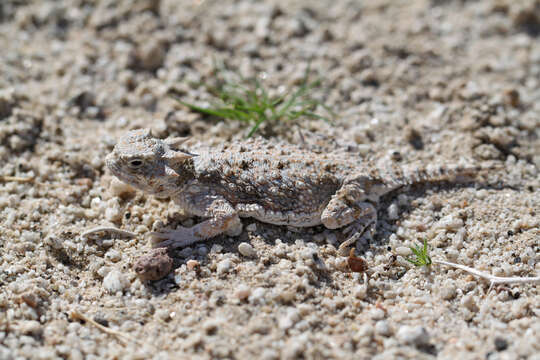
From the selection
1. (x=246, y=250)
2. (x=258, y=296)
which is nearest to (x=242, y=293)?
(x=258, y=296)

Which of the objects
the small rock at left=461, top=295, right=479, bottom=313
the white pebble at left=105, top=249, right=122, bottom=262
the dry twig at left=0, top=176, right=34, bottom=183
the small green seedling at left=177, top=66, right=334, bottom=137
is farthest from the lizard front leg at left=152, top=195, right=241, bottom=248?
the small rock at left=461, top=295, right=479, bottom=313

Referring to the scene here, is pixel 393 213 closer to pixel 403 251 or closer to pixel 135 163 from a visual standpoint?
pixel 403 251

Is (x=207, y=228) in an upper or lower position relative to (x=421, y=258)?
upper

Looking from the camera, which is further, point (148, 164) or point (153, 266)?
point (148, 164)

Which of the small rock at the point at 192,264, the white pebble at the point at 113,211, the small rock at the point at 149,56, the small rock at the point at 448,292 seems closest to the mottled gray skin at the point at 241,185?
the small rock at the point at 192,264

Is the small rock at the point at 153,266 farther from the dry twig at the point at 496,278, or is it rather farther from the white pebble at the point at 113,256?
the dry twig at the point at 496,278

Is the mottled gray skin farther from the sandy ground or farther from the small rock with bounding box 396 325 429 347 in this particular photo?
the small rock with bounding box 396 325 429 347

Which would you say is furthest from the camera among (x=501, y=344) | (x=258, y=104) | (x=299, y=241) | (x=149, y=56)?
(x=149, y=56)

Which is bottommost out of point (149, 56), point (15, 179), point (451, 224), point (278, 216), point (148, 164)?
point (451, 224)
